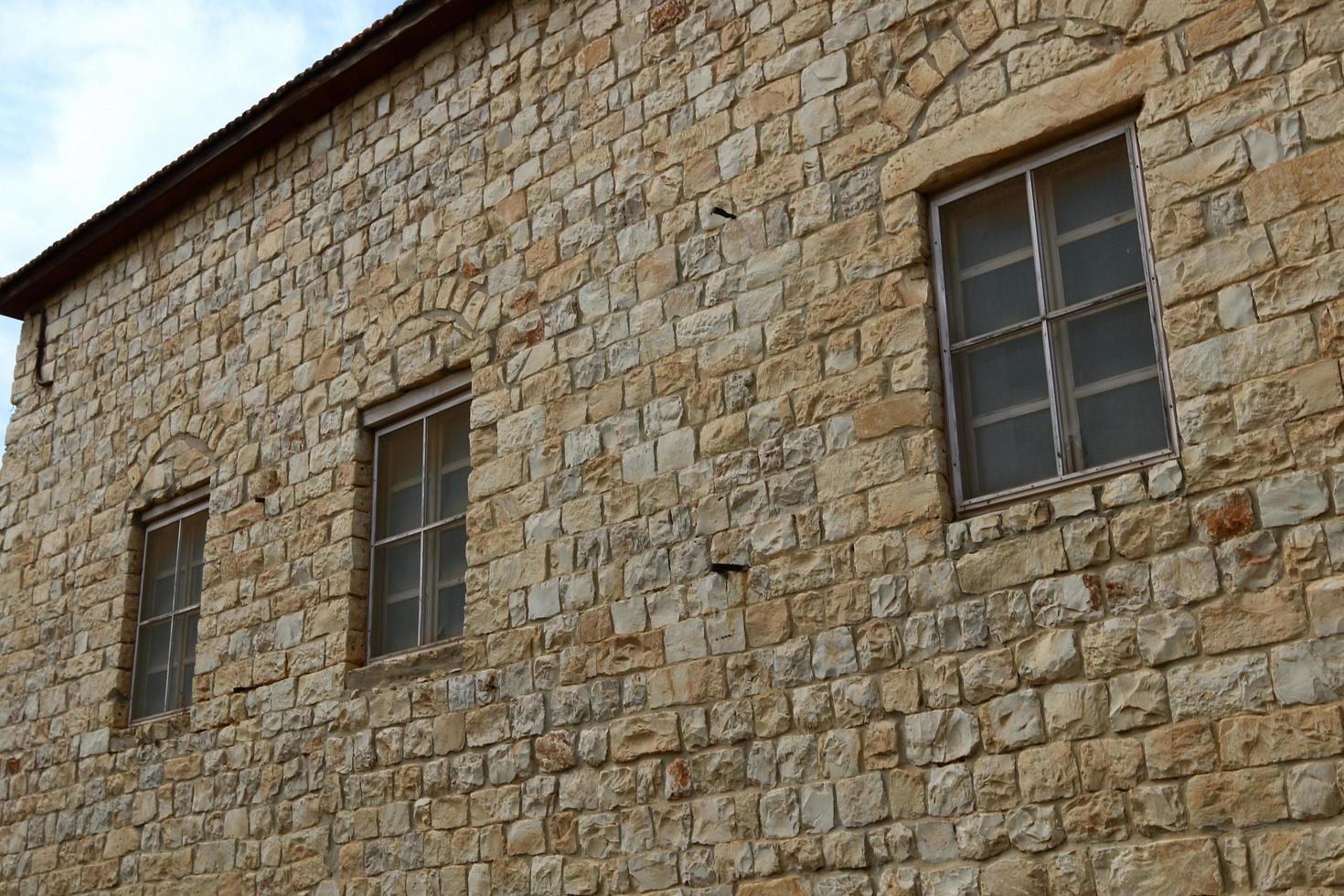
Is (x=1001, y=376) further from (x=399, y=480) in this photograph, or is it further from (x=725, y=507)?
(x=399, y=480)

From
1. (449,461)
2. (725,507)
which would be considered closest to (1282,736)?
(725,507)

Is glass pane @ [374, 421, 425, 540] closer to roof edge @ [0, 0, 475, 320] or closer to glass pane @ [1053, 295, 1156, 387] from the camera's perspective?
roof edge @ [0, 0, 475, 320]

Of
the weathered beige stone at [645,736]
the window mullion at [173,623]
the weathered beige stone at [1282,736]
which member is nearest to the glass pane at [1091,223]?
the weathered beige stone at [1282,736]

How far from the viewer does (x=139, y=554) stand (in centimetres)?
895

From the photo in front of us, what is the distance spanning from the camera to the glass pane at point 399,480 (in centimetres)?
737

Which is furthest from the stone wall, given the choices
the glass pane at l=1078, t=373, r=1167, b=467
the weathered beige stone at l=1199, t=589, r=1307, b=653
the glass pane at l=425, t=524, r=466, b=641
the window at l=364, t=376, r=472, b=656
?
the glass pane at l=425, t=524, r=466, b=641

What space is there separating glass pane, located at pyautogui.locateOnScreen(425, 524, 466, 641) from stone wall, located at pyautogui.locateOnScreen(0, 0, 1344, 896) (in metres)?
0.32

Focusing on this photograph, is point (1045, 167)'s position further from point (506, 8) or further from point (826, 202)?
point (506, 8)

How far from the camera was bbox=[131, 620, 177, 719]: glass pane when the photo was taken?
8570mm

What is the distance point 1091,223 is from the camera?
5211 millimetres

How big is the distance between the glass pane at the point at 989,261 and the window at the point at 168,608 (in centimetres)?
502

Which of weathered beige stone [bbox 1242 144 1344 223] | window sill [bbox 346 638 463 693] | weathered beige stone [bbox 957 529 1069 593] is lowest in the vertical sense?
weathered beige stone [bbox 957 529 1069 593]

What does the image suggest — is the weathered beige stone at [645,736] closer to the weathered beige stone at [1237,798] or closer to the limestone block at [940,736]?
the limestone block at [940,736]

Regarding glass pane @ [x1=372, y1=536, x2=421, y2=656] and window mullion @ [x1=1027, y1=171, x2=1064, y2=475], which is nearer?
window mullion @ [x1=1027, y1=171, x2=1064, y2=475]
